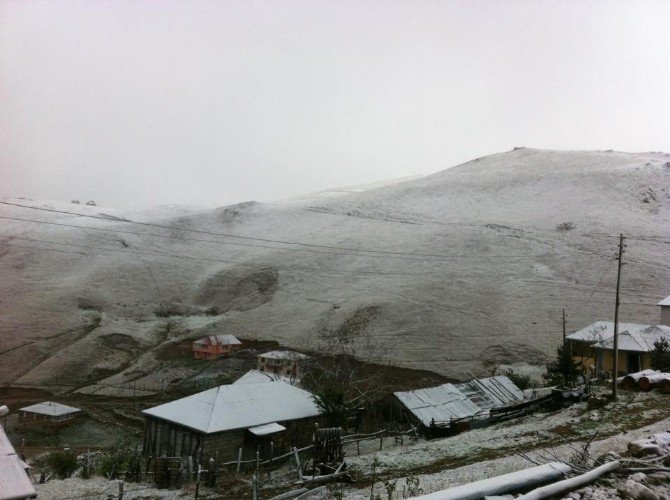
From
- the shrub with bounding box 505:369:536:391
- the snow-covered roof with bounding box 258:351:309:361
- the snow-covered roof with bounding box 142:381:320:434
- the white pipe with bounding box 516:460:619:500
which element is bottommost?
the shrub with bounding box 505:369:536:391

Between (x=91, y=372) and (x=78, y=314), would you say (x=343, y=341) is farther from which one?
(x=78, y=314)

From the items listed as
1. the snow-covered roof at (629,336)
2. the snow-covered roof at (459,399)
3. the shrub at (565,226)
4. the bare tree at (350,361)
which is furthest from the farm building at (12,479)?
the shrub at (565,226)

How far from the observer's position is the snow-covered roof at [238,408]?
22766 millimetres

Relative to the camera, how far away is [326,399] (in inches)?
956

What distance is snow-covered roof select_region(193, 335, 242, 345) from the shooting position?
4759 cm

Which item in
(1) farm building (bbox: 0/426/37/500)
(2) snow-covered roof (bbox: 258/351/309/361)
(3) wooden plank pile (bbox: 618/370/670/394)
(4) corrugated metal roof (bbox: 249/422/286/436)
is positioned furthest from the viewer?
(2) snow-covered roof (bbox: 258/351/309/361)

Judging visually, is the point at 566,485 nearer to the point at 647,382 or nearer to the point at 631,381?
the point at 647,382

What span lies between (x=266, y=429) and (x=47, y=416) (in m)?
19.2

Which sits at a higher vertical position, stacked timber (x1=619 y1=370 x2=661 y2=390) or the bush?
stacked timber (x1=619 y1=370 x2=661 y2=390)

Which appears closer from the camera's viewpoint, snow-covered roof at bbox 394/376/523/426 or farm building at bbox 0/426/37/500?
farm building at bbox 0/426/37/500

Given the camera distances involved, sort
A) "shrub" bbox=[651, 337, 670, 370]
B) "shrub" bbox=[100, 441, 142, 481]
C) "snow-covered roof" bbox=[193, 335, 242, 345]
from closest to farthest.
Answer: "shrub" bbox=[100, 441, 142, 481] < "shrub" bbox=[651, 337, 670, 370] < "snow-covered roof" bbox=[193, 335, 242, 345]

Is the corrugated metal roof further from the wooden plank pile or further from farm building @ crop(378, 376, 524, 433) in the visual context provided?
the wooden plank pile

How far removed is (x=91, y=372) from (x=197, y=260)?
3048 centimetres

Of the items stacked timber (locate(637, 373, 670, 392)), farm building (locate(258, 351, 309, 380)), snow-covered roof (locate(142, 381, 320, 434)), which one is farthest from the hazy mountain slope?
snow-covered roof (locate(142, 381, 320, 434))
